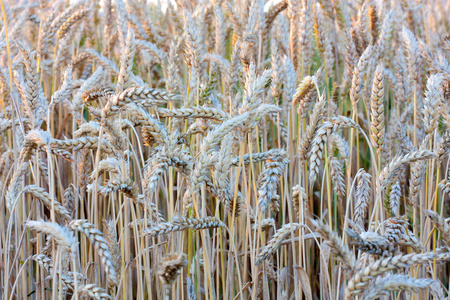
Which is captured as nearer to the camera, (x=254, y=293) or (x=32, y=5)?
(x=254, y=293)

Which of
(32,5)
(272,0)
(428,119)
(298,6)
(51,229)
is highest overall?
(32,5)

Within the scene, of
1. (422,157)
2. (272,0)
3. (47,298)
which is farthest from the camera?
(272,0)

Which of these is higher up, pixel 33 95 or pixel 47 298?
pixel 33 95

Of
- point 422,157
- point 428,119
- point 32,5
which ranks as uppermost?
point 32,5

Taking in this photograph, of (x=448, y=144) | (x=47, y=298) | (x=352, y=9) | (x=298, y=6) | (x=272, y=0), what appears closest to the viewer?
(x=448, y=144)

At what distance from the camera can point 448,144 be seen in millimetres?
1422

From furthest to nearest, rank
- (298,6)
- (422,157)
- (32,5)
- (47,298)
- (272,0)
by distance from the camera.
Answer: (32,5) < (272,0) < (298,6) < (47,298) < (422,157)

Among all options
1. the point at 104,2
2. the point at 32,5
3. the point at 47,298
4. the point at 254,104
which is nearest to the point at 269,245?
the point at 254,104

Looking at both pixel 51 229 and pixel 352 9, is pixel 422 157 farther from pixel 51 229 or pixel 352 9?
pixel 352 9

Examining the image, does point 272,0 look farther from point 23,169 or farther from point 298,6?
point 23,169

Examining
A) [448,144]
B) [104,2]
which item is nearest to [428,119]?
[448,144]

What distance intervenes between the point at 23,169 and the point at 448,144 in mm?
1502

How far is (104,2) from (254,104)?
1810mm

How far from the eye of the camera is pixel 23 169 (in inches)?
54.1
